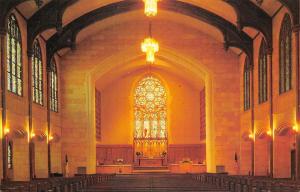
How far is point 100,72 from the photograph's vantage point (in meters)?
36.9

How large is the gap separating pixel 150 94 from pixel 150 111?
1.42 metres

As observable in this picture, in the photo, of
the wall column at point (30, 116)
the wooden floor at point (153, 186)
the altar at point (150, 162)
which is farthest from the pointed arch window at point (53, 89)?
the altar at point (150, 162)

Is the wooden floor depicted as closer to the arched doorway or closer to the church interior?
the church interior

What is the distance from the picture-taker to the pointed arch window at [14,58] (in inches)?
993

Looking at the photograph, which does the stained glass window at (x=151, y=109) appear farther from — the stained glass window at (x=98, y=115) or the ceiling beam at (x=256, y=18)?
the ceiling beam at (x=256, y=18)

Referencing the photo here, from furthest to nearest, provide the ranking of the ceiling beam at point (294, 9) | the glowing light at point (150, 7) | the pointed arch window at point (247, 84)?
the pointed arch window at point (247, 84), the ceiling beam at point (294, 9), the glowing light at point (150, 7)

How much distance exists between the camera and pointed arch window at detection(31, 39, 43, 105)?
30078 mm

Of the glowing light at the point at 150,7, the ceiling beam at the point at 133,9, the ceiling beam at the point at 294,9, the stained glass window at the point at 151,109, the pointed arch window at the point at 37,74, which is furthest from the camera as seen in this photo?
the stained glass window at the point at 151,109

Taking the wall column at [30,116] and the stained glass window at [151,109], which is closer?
A: the wall column at [30,116]

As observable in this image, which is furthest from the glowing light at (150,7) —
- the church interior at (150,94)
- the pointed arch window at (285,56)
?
the pointed arch window at (285,56)

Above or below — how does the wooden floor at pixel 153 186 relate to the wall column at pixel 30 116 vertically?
below

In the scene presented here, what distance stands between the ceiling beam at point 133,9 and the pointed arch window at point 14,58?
5611mm

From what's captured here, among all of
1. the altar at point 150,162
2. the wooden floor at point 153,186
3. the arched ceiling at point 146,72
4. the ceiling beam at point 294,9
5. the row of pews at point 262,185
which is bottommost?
the altar at point 150,162

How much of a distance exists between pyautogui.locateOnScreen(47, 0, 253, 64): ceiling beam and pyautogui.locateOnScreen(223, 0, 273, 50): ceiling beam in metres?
4.36
